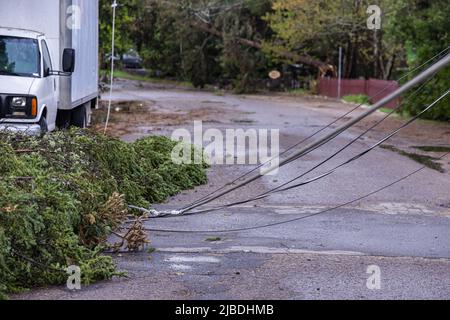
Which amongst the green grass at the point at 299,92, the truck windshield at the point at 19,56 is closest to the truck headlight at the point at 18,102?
the truck windshield at the point at 19,56

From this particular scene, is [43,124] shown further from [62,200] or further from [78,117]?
[62,200]

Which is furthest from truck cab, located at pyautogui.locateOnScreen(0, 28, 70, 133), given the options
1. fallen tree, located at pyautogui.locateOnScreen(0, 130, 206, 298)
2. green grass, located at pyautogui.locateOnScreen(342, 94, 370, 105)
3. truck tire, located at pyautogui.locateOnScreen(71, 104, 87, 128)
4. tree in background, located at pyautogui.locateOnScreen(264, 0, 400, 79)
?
green grass, located at pyautogui.locateOnScreen(342, 94, 370, 105)

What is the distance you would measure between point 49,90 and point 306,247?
733cm

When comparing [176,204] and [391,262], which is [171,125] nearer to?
[176,204]

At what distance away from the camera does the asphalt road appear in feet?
22.4

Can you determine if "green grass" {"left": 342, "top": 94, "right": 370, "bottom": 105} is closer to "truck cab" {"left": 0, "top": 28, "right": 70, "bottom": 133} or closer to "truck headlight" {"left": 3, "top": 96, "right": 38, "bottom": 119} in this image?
"truck cab" {"left": 0, "top": 28, "right": 70, "bottom": 133}

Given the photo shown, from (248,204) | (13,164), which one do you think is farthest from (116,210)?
(248,204)

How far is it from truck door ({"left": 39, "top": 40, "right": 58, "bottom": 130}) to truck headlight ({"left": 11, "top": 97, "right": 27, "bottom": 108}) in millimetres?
532

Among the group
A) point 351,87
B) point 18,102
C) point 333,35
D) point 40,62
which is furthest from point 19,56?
point 351,87

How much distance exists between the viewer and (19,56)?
1396cm

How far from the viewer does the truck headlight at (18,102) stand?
42.9 ft

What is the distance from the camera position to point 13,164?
8.05m

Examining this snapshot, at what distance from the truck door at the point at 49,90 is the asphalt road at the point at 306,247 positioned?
10.7 ft

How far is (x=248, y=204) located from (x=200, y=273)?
4.24 metres
